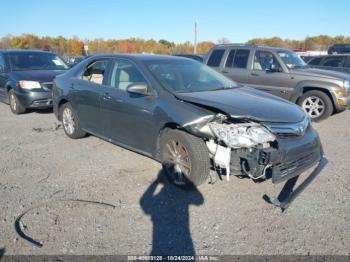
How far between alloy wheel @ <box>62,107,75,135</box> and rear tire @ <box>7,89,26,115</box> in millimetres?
2727

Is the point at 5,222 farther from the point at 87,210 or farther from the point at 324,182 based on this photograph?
the point at 324,182

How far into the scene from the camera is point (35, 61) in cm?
930

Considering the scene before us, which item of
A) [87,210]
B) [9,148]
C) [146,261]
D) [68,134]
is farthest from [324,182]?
[9,148]

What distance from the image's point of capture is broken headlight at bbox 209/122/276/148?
364cm

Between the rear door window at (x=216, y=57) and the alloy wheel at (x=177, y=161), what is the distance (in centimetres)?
581

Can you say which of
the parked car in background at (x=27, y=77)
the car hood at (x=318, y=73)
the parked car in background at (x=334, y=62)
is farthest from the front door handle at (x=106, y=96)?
the parked car in background at (x=334, y=62)

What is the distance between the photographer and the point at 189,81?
190 inches

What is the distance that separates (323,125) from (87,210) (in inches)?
241

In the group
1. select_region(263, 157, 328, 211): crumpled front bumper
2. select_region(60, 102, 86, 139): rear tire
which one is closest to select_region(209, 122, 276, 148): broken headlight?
select_region(263, 157, 328, 211): crumpled front bumper

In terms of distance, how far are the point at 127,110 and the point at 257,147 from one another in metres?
1.96

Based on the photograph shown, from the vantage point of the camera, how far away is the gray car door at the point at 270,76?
8398 mm

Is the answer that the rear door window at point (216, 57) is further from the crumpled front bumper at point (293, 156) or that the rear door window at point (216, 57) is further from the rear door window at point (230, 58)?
the crumpled front bumper at point (293, 156)

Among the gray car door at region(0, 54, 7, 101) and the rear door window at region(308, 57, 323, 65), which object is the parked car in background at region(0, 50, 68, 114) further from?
the rear door window at region(308, 57, 323, 65)

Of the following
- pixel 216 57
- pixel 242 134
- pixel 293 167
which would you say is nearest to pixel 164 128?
pixel 242 134
